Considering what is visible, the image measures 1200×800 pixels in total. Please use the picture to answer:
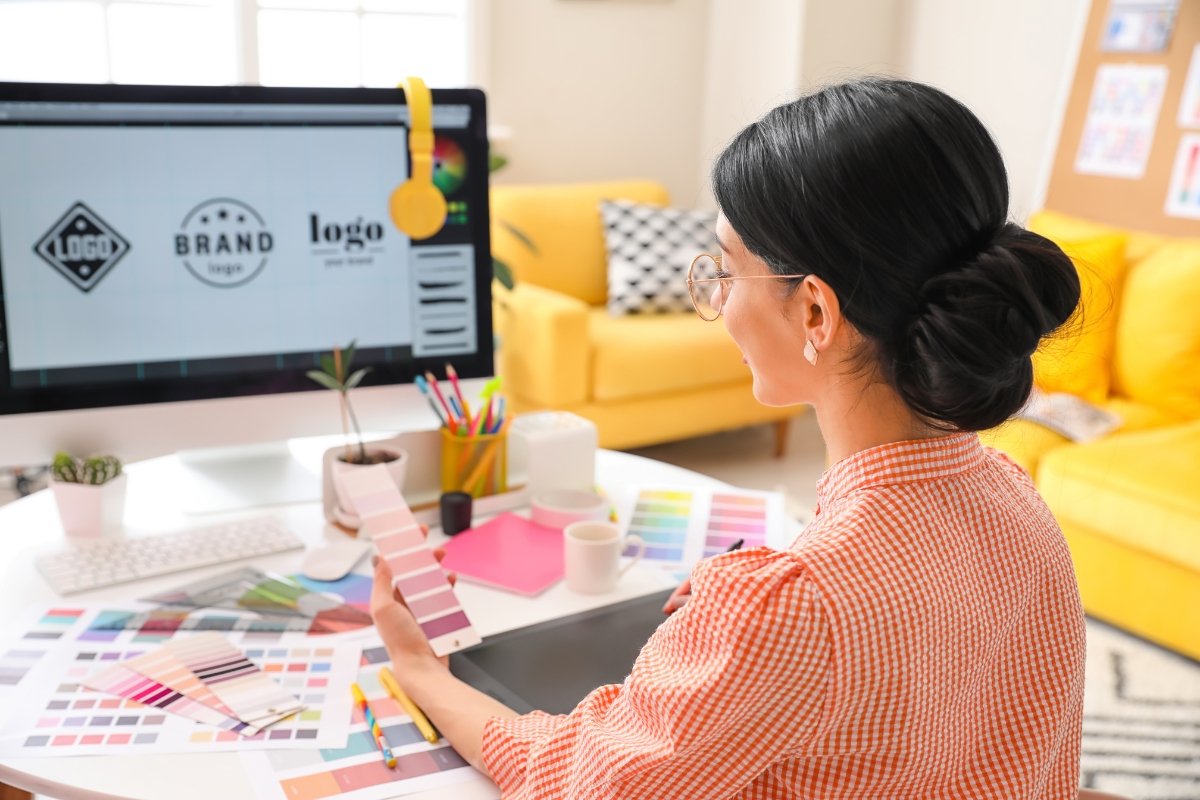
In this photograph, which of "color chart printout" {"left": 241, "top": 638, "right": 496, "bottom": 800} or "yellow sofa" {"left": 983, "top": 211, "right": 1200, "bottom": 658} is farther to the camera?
"yellow sofa" {"left": 983, "top": 211, "right": 1200, "bottom": 658}

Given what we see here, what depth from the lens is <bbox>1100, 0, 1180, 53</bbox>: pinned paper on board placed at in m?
3.28

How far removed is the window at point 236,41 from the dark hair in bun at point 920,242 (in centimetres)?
291

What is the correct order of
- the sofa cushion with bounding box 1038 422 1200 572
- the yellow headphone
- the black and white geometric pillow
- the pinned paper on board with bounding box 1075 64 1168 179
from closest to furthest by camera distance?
the yellow headphone → the sofa cushion with bounding box 1038 422 1200 572 → the pinned paper on board with bounding box 1075 64 1168 179 → the black and white geometric pillow

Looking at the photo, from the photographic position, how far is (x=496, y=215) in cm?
373

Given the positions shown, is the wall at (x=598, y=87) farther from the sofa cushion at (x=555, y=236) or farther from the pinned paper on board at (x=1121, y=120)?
the pinned paper on board at (x=1121, y=120)

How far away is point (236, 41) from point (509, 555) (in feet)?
9.06

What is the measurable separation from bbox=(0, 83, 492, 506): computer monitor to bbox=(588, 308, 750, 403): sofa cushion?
70.8 inches

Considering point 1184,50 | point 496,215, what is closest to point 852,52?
point 1184,50

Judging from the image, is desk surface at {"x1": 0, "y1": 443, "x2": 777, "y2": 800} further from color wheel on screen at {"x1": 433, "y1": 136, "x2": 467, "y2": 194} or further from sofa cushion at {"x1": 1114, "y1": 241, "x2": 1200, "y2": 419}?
sofa cushion at {"x1": 1114, "y1": 241, "x2": 1200, "y2": 419}

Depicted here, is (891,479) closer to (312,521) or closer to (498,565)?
(498,565)

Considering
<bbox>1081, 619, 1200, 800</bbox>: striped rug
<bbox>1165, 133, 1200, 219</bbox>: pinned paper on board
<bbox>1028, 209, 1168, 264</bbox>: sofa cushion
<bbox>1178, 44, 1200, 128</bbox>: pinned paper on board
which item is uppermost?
<bbox>1178, 44, 1200, 128</bbox>: pinned paper on board

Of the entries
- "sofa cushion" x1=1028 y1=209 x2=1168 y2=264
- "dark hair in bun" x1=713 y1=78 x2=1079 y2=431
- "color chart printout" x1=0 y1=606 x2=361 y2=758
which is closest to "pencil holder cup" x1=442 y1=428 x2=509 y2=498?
"color chart printout" x1=0 y1=606 x2=361 y2=758

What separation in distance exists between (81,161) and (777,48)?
3325mm

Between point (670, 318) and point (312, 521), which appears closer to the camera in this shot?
point (312, 521)
